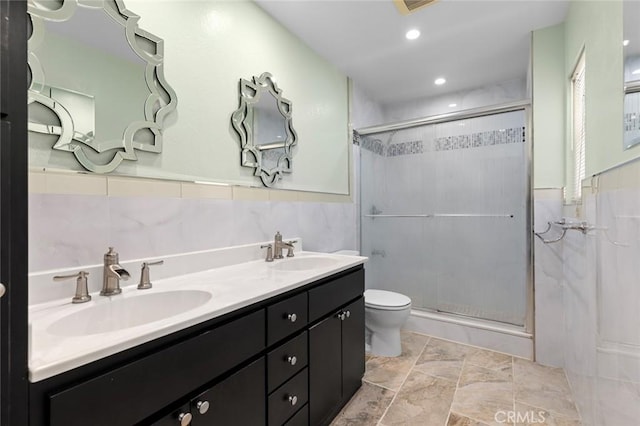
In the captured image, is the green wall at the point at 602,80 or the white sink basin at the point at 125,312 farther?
the green wall at the point at 602,80

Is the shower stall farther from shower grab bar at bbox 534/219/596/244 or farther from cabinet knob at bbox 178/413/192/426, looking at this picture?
cabinet knob at bbox 178/413/192/426

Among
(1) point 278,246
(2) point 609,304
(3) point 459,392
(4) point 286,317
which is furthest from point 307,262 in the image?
(2) point 609,304

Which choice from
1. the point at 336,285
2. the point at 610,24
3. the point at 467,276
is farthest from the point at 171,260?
the point at 467,276

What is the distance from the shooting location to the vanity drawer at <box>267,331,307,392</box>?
1162 millimetres

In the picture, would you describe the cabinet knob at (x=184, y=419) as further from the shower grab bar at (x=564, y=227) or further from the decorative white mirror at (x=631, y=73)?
the shower grab bar at (x=564, y=227)

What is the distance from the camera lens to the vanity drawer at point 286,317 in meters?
1.17

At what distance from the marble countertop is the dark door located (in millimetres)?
40

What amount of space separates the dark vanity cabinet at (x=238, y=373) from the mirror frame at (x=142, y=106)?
81 centimetres

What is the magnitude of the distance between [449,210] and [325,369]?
1.99 metres

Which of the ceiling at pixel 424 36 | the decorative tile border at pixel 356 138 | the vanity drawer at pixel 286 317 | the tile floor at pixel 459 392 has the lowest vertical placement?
the tile floor at pixel 459 392

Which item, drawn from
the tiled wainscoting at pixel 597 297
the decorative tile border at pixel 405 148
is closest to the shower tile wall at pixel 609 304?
the tiled wainscoting at pixel 597 297

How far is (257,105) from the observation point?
1898mm

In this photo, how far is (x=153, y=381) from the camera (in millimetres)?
777

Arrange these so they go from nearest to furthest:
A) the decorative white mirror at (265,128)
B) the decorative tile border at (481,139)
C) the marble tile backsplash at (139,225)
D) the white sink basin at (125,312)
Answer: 1. the white sink basin at (125,312)
2. the marble tile backsplash at (139,225)
3. the decorative white mirror at (265,128)
4. the decorative tile border at (481,139)
